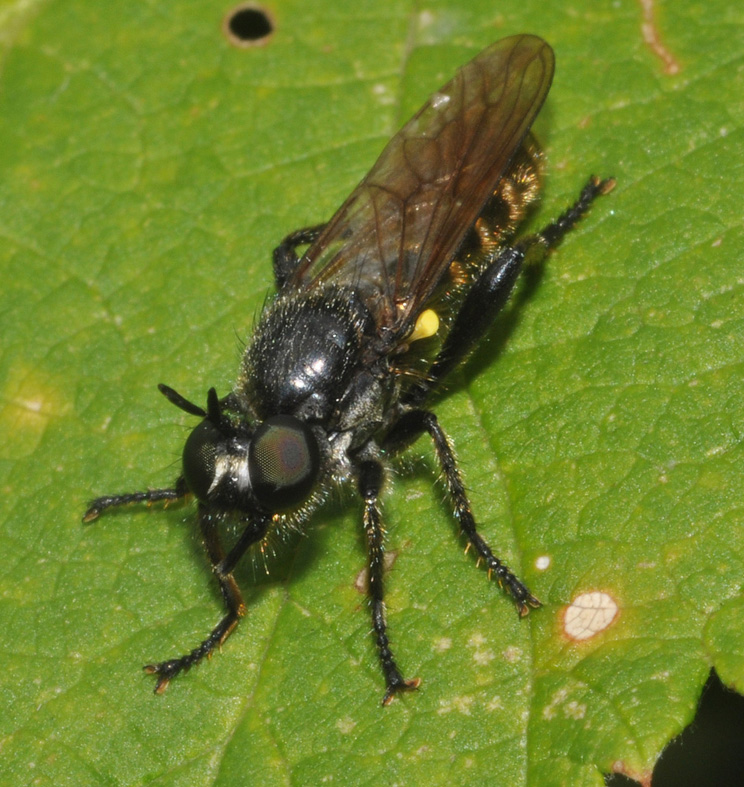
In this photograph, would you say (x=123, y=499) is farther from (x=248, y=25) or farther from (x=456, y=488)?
(x=248, y=25)

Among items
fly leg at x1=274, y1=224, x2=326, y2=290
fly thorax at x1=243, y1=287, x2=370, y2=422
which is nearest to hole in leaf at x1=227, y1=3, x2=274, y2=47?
fly leg at x1=274, y1=224, x2=326, y2=290

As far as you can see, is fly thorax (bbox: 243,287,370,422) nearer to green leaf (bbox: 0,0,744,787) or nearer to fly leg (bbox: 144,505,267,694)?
fly leg (bbox: 144,505,267,694)

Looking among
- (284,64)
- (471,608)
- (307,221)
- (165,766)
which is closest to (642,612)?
(471,608)

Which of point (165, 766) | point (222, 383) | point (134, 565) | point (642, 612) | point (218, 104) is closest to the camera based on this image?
point (642, 612)

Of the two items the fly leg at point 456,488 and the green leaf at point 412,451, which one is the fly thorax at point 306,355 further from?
the green leaf at point 412,451

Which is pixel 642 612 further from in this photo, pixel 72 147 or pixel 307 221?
pixel 72 147

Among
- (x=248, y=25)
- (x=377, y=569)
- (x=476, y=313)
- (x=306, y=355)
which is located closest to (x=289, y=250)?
(x=306, y=355)
